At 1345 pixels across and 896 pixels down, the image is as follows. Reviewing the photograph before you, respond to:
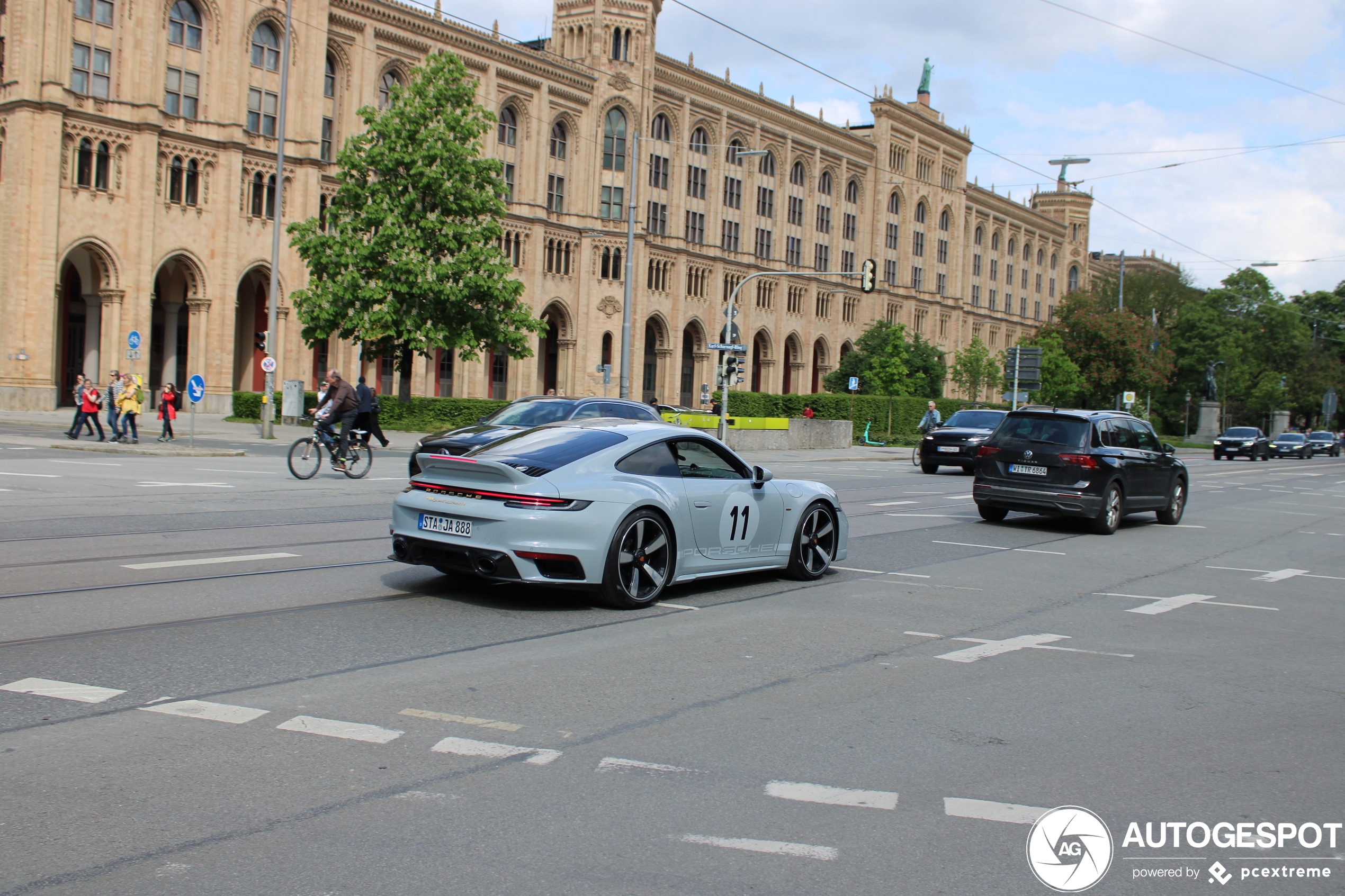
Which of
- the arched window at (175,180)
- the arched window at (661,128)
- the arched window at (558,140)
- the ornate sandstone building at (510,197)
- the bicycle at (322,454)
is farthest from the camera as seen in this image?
the arched window at (661,128)

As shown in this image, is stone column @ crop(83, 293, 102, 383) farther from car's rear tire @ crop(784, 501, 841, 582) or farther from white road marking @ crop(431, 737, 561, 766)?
white road marking @ crop(431, 737, 561, 766)

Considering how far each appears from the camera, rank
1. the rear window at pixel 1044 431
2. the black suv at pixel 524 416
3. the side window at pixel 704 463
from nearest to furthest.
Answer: the side window at pixel 704 463, the black suv at pixel 524 416, the rear window at pixel 1044 431

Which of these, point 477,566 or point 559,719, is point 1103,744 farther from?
point 477,566

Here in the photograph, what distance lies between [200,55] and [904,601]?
4482cm

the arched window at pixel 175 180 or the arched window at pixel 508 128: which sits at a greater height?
the arched window at pixel 508 128

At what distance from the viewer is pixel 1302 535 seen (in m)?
17.2

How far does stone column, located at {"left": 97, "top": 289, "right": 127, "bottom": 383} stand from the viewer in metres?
43.2

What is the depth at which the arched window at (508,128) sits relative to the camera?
59.1 metres

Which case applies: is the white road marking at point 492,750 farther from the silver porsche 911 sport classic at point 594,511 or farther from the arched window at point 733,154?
the arched window at point 733,154

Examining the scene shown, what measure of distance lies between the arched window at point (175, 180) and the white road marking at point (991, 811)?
153 feet

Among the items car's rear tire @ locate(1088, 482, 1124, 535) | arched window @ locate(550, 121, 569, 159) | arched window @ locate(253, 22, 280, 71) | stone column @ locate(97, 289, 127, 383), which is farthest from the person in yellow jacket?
arched window @ locate(550, 121, 569, 159)

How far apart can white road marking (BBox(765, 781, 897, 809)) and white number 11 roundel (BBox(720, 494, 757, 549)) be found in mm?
4678

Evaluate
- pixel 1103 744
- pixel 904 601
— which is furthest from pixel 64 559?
pixel 1103 744

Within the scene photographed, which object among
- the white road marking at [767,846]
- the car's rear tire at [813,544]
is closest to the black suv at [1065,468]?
the car's rear tire at [813,544]
